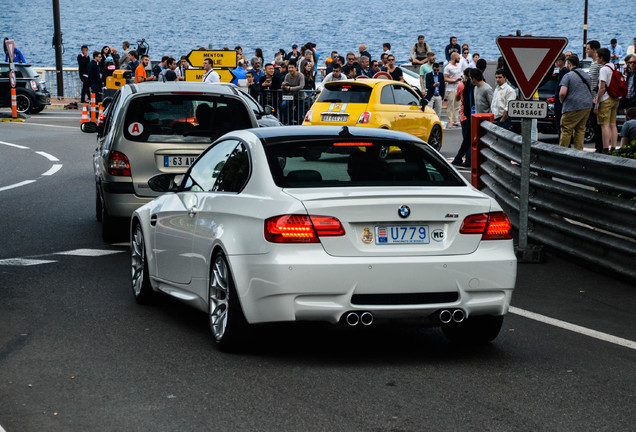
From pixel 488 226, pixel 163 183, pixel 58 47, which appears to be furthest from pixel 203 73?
pixel 488 226

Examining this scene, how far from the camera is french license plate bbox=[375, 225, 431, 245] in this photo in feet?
21.2

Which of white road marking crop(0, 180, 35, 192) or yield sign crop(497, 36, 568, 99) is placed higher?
yield sign crop(497, 36, 568, 99)

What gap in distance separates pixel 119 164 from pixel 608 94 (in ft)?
35.0

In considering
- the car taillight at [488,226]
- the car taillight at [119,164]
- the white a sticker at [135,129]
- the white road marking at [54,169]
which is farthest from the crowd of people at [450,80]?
the white road marking at [54,169]

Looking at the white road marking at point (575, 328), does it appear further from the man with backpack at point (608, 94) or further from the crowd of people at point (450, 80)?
the man with backpack at point (608, 94)

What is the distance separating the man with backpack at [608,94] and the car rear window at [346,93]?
4.55 metres

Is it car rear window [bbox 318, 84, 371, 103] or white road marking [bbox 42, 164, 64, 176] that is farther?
car rear window [bbox 318, 84, 371, 103]

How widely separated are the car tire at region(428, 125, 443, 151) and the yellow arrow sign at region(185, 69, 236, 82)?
865 centimetres

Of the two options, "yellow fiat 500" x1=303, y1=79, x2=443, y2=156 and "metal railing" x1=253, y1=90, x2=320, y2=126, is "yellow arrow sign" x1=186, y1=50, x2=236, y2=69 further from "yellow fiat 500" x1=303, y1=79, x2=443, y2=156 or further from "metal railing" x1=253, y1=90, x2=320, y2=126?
"yellow fiat 500" x1=303, y1=79, x2=443, y2=156

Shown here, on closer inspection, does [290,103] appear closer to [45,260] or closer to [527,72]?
[527,72]

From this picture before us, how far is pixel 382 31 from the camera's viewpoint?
161 meters

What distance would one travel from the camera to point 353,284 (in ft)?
21.0

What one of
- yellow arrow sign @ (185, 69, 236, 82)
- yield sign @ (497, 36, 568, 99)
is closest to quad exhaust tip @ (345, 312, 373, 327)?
yield sign @ (497, 36, 568, 99)

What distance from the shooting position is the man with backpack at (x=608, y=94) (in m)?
19.0
